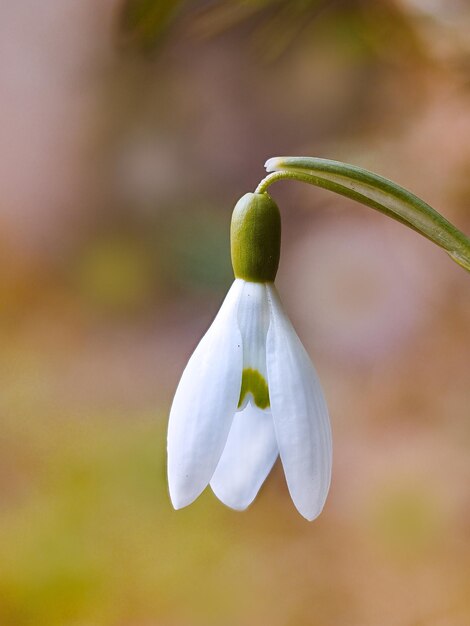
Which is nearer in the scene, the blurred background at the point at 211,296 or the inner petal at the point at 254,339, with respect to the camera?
the inner petal at the point at 254,339

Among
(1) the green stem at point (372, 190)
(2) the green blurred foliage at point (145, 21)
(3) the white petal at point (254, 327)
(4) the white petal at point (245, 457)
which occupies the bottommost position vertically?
(4) the white petal at point (245, 457)

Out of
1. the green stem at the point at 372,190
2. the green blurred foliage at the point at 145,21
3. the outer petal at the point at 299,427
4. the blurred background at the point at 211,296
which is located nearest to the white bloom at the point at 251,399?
the outer petal at the point at 299,427

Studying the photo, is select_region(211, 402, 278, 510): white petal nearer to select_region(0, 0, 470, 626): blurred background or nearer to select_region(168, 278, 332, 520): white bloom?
select_region(168, 278, 332, 520): white bloom

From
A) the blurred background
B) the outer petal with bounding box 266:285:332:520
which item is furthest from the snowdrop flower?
the blurred background

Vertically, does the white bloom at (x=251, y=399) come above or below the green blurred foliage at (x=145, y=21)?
below

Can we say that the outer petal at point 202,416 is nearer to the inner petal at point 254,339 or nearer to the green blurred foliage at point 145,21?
the inner petal at point 254,339

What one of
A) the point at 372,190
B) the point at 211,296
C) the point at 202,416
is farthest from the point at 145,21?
the point at 202,416
